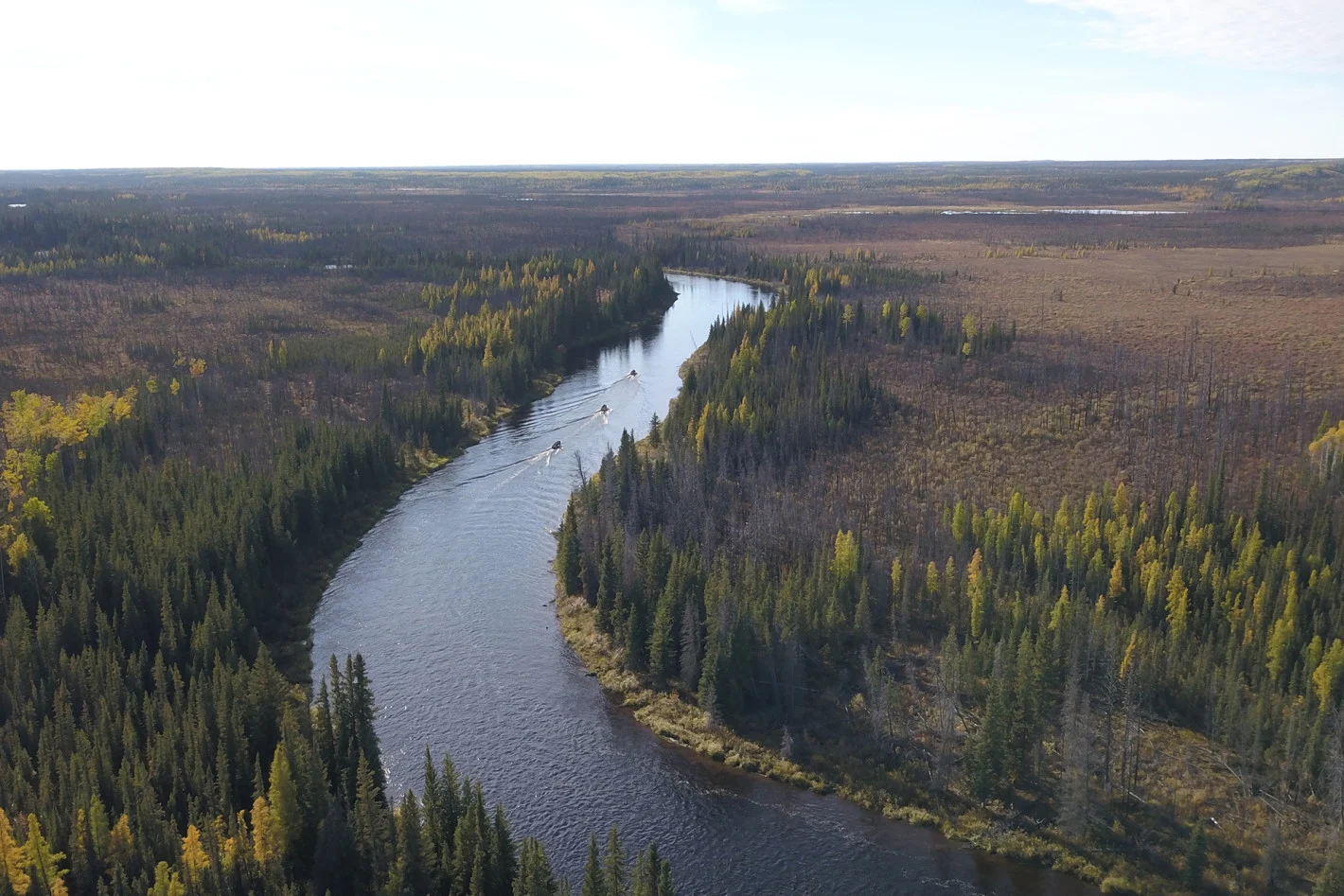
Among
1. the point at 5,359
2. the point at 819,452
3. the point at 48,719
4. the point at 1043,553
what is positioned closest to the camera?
the point at 48,719

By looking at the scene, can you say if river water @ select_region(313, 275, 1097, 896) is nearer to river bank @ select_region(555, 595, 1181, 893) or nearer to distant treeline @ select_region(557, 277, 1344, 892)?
river bank @ select_region(555, 595, 1181, 893)

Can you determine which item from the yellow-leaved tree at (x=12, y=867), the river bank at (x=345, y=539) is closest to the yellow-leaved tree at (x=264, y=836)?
the yellow-leaved tree at (x=12, y=867)

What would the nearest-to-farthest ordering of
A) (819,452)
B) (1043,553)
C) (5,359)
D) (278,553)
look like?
1. (1043,553)
2. (278,553)
3. (819,452)
4. (5,359)

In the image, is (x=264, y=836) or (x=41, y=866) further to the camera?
(x=264, y=836)

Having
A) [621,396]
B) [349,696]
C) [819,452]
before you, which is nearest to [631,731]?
[349,696]

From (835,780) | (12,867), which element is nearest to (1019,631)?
(835,780)

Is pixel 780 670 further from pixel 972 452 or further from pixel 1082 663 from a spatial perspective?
pixel 972 452

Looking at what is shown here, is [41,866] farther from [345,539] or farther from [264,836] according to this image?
[345,539]

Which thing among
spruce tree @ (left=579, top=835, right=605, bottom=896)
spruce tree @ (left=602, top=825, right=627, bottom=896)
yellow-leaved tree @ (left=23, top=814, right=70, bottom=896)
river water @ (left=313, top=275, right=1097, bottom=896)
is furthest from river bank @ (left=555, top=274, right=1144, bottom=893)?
yellow-leaved tree @ (left=23, top=814, right=70, bottom=896)
